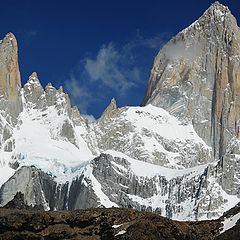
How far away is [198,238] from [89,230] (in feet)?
34.1

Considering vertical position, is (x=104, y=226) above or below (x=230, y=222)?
above

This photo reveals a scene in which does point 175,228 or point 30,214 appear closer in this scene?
point 175,228

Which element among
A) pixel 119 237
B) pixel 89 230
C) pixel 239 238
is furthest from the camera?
pixel 89 230

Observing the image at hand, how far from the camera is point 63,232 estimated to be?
7244 centimetres

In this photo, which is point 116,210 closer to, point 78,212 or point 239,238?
point 78,212

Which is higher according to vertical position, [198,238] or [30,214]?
[30,214]

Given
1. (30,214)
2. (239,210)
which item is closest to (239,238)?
(239,210)

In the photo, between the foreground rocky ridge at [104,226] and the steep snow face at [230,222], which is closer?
the foreground rocky ridge at [104,226]

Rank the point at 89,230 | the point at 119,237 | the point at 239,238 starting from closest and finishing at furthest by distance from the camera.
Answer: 1. the point at 239,238
2. the point at 119,237
3. the point at 89,230

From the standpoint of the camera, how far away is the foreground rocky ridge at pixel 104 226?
69.2 meters

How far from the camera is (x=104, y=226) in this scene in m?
73.2

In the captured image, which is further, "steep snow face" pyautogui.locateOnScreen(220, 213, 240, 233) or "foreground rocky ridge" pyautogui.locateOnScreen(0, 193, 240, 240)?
"steep snow face" pyautogui.locateOnScreen(220, 213, 240, 233)

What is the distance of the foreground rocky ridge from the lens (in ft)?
227

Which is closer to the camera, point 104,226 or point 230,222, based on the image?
point 104,226
